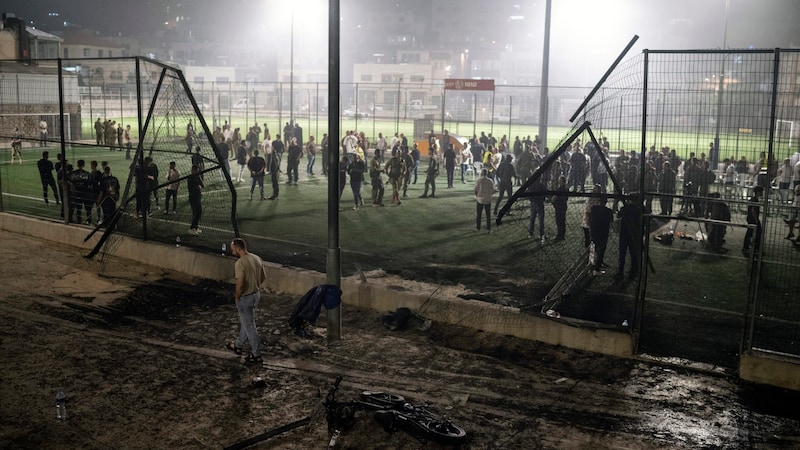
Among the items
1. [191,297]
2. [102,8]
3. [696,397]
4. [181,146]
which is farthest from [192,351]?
[102,8]

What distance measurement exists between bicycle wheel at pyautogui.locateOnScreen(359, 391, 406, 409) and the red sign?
2945 centimetres

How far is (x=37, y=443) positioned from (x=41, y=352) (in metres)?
2.93

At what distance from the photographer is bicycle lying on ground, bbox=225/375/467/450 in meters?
7.73

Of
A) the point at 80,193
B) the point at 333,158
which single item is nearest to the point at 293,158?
the point at 80,193

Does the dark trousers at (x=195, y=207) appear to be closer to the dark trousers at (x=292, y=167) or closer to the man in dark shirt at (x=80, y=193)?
the man in dark shirt at (x=80, y=193)

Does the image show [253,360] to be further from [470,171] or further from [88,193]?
[470,171]

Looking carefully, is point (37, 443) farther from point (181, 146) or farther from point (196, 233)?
point (181, 146)

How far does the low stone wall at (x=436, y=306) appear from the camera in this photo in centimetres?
962

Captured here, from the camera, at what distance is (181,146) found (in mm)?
36312

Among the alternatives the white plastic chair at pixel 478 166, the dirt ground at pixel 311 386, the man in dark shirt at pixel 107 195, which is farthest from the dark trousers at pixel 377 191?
the dirt ground at pixel 311 386

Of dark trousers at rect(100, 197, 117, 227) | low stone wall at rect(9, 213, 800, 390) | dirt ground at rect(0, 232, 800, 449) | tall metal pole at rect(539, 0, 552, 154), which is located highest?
tall metal pole at rect(539, 0, 552, 154)

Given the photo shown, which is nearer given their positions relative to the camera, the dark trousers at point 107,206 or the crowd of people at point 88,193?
the dark trousers at point 107,206

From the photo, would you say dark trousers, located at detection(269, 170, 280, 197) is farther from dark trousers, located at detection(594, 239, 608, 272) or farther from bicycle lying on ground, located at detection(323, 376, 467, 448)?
bicycle lying on ground, located at detection(323, 376, 467, 448)

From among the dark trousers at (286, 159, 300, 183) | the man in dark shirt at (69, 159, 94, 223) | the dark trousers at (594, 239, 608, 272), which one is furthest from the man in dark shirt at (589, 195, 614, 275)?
the dark trousers at (286, 159, 300, 183)
